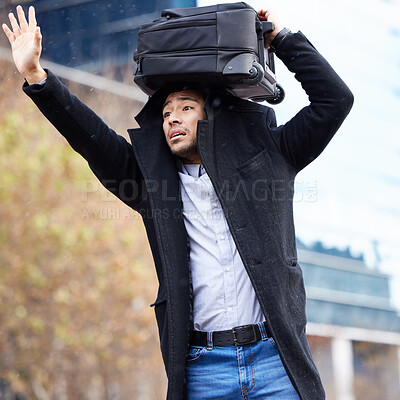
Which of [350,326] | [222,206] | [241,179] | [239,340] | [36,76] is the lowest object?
[350,326]

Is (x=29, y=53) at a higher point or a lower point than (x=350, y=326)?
higher

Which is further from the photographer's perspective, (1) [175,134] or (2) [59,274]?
(2) [59,274]

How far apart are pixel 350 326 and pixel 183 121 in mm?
21618

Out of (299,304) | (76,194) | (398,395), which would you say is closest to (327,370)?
(398,395)

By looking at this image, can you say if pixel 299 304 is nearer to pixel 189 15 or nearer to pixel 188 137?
pixel 188 137

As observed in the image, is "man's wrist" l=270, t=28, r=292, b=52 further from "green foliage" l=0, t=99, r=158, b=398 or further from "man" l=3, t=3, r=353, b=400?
"green foliage" l=0, t=99, r=158, b=398

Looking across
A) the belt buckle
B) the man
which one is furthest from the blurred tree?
the belt buckle

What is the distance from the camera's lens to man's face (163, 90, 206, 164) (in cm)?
285

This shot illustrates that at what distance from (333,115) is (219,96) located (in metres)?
0.56

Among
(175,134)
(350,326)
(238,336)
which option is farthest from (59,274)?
(350,326)

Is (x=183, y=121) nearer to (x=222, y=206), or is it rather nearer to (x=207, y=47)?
(x=207, y=47)

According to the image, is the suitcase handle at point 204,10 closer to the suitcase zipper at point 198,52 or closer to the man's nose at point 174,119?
the suitcase zipper at point 198,52

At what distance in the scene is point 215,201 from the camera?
279cm

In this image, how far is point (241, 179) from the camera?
9.01 feet
